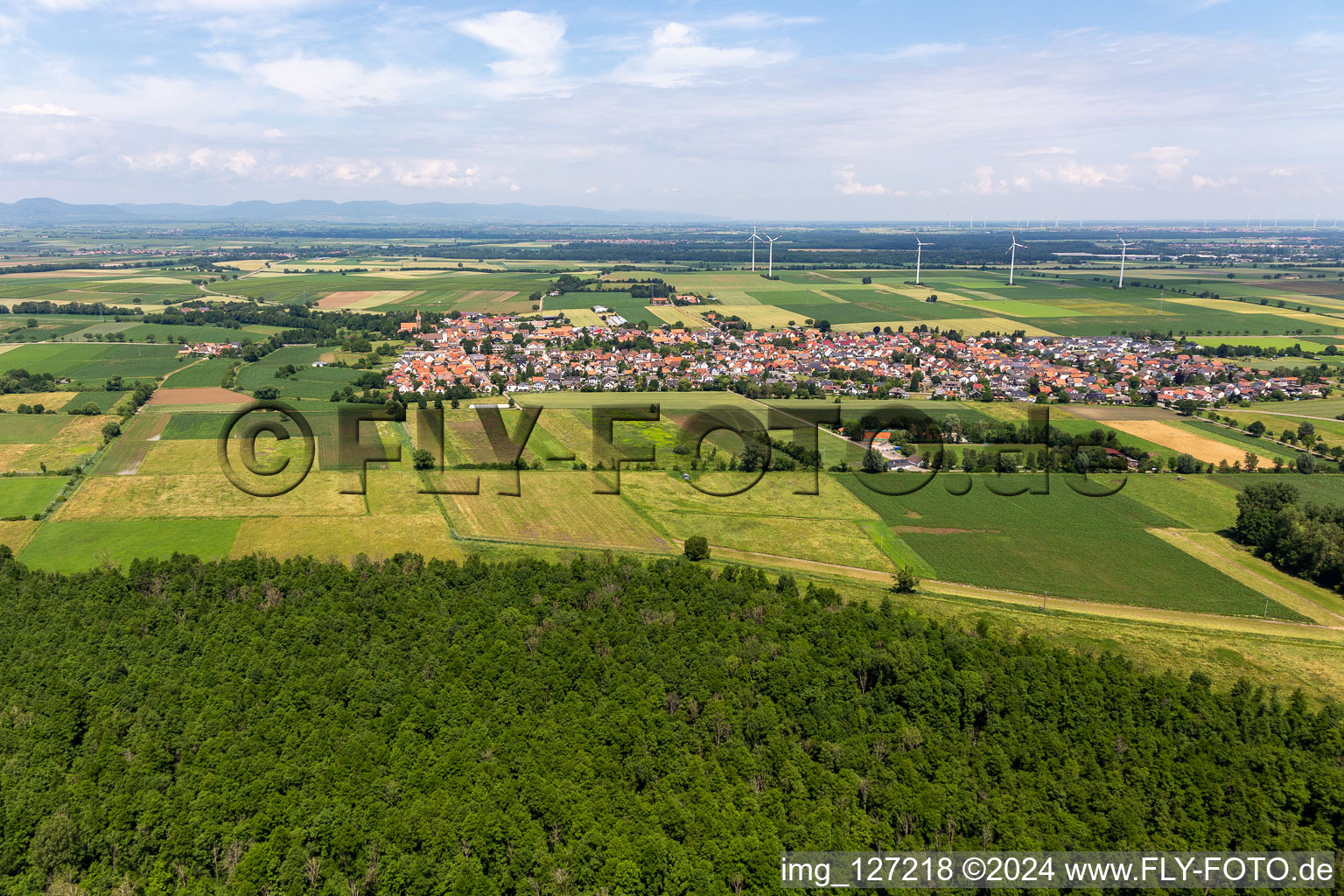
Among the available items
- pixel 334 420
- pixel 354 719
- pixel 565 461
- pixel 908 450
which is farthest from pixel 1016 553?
pixel 334 420

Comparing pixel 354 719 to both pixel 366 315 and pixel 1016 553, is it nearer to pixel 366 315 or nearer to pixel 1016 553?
pixel 1016 553

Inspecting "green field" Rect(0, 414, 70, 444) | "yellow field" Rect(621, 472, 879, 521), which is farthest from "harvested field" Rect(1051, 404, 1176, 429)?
"green field" Rect(0, 414, 70, 444)

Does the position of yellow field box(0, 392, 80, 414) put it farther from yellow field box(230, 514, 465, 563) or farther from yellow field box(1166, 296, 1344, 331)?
yellow field box(1166, 296, 1344, 331)

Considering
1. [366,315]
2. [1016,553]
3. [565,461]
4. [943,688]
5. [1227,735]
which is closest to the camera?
[1227,735]

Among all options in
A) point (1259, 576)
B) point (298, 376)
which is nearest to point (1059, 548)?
point (1259, 576)

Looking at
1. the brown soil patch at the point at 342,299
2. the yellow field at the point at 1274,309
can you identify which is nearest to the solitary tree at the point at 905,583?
the yellow field at the point at 1274,309
